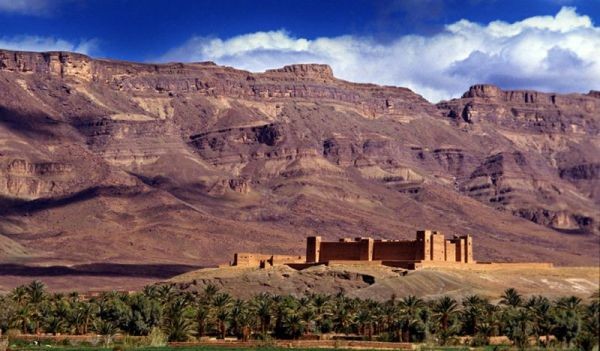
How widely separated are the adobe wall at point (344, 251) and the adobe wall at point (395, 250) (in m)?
1.21

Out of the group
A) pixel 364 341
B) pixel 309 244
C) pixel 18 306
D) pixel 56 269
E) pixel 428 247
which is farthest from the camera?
pixel 56 269

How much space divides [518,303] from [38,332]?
1265 inches

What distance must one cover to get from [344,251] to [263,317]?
160ft

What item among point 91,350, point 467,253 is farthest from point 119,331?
point 467,253

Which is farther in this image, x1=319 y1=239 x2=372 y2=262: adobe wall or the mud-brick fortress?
x1=319 y1=239 x2=372 y2=262: adobe wall

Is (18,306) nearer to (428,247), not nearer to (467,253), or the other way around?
(428,247)

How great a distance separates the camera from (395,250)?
13000 centimetres

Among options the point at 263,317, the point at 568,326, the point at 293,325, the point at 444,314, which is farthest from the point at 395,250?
the point at 568,326

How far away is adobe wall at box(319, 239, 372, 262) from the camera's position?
132m

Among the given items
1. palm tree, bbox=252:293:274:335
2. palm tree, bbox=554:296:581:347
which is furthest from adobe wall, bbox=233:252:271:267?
palm tree, bbox=554:296:581:347

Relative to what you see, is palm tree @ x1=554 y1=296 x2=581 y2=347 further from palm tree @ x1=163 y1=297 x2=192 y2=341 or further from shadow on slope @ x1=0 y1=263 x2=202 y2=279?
shadow on slope @ x1=0 y1=263 x2=202 y2=279

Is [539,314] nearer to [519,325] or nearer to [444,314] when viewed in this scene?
[519,325]

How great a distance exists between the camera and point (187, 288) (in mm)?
129000

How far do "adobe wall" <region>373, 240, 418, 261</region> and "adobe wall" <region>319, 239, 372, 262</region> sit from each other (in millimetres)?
1209
